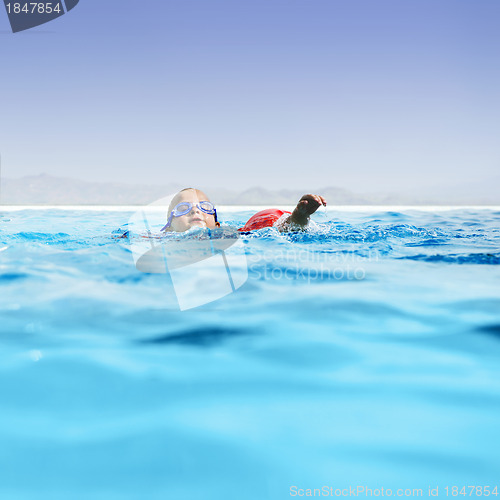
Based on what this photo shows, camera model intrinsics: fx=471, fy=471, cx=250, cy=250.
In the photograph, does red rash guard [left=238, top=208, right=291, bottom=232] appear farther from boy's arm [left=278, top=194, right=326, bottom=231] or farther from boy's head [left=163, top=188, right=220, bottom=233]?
boy's head [left=163, top=188, right=220, bottom=233]

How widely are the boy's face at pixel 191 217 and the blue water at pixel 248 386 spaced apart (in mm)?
1818

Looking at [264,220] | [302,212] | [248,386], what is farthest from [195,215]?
[248,386]

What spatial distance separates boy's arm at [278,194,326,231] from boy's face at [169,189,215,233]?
0.77 meters

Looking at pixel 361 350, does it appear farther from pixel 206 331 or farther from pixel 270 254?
pixel 270 254

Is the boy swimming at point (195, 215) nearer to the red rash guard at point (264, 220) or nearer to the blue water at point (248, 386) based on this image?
the red rash guard at point (264, 220)

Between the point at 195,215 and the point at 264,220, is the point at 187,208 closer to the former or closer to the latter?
the point at 195,215

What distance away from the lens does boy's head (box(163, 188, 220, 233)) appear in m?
4.79

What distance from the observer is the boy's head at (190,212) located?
4.79 m

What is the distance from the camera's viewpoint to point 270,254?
377 centimetres

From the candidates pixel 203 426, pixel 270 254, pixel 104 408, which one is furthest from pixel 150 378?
pixel 270 254

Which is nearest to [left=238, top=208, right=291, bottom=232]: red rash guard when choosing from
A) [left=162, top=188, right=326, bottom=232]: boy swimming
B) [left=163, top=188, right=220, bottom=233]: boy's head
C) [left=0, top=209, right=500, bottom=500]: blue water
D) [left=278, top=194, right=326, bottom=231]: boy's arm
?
[left=162, top=188, right=326, bottom=232]: boy swimming

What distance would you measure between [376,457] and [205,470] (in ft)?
1.37

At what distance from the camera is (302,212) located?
4.57 m

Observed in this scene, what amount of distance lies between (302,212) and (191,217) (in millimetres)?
1126
